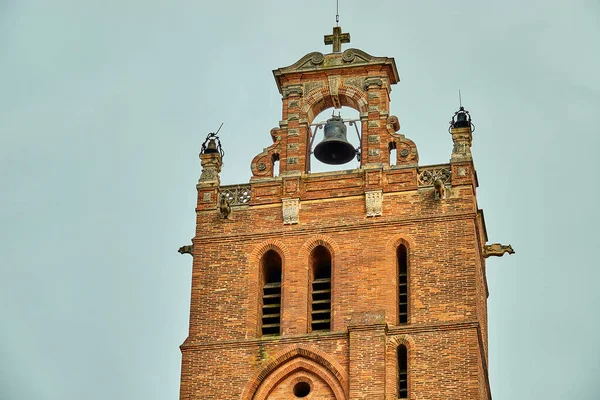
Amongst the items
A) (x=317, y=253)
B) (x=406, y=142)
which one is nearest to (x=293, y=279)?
(x=317, y=253)

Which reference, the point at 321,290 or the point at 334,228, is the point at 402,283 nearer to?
the point at 321,290

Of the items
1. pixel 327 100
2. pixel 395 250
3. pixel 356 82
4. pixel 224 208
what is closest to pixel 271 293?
pixel 224 208

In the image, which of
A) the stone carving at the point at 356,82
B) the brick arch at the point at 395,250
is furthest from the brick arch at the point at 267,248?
the stone carving at the point at 356,82

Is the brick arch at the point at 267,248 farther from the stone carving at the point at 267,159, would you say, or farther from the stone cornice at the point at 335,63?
the stone cornice at the point at 335,63

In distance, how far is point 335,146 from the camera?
61031 millimetres

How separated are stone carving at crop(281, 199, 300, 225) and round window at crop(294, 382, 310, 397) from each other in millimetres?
4540

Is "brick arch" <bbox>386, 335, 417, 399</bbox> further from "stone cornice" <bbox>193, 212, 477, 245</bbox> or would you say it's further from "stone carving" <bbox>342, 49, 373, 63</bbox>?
"stone carving" <bbox>342, 49, 373, 63</bbox>

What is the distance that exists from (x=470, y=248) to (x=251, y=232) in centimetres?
558

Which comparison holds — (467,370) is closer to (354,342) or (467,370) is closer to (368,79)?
(354,342)

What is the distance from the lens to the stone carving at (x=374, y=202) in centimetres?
5931

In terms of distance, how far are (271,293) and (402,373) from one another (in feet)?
14.6

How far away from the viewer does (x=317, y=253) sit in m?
59.6

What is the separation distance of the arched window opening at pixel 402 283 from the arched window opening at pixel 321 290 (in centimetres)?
175

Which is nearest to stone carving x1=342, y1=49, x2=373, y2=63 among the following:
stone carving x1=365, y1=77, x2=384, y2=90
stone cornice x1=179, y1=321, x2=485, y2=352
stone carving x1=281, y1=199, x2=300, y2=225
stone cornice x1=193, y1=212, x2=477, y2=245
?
stone carving x1=365, y1=77, x2=384, y2=90
